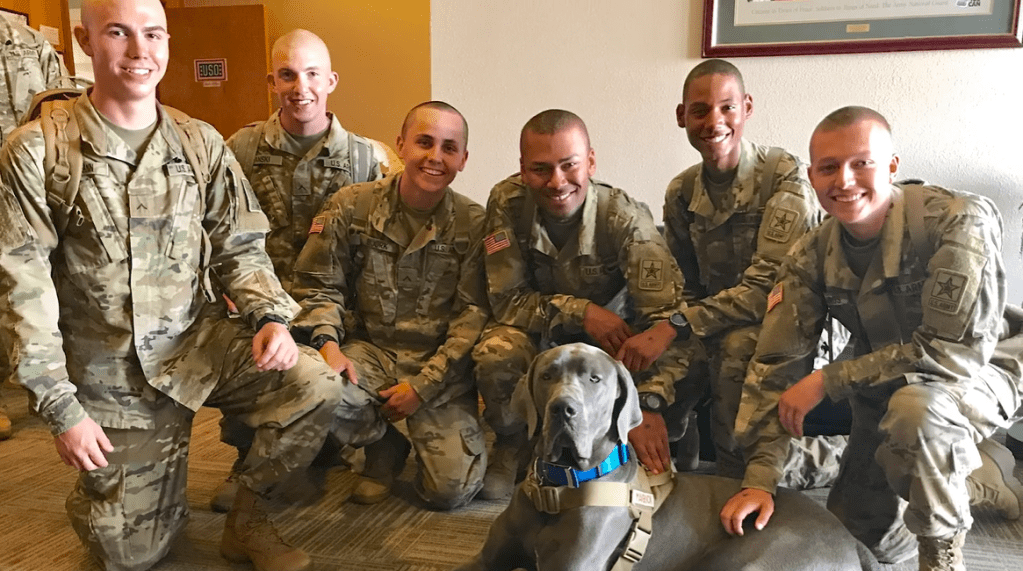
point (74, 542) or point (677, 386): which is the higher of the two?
point (677, 386)

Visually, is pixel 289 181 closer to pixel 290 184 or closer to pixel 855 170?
pixel 290 184

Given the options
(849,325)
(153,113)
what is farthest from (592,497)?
(153,113)

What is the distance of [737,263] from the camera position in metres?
2.79

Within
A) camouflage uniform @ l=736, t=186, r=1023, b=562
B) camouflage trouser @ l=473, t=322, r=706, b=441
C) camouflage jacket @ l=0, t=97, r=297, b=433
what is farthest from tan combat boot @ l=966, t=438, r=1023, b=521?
camouflage jacket @ l=0, t=97, r=297, b=433

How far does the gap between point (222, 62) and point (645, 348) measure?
464 cm

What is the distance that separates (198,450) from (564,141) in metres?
1.90

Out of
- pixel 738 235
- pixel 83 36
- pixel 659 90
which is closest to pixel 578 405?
pixel 738 235

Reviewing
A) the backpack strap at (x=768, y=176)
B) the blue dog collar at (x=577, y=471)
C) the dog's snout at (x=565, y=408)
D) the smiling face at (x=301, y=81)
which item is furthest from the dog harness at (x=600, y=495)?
the smiling face at (x=301, y=81)

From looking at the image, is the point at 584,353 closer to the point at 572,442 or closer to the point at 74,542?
the point at 572,442

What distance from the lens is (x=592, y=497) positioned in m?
1.69

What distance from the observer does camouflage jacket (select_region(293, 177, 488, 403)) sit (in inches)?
107

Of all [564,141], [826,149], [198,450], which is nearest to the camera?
[826,149]

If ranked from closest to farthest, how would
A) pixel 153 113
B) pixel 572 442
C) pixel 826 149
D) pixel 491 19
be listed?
pixel 572 442 < pixel 826 149 < pixel 153 113 < pixel 491 19

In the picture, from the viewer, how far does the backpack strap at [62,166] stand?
1.94m
